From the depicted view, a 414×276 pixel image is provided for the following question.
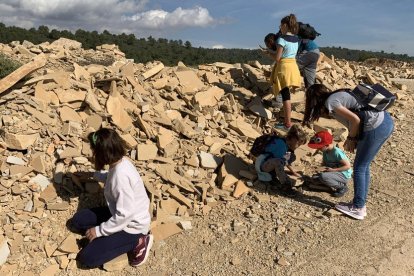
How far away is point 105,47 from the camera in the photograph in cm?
1283

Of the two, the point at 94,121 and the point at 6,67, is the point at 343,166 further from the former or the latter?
the point at 6,67

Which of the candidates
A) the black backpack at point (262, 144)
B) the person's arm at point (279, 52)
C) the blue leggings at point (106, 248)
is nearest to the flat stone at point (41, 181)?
the blue leggings at point (106, 248)

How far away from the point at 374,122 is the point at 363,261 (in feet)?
4.73

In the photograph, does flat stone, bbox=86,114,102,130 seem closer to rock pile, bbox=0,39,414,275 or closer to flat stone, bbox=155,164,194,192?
rock pile, bbox=0,39,414,275

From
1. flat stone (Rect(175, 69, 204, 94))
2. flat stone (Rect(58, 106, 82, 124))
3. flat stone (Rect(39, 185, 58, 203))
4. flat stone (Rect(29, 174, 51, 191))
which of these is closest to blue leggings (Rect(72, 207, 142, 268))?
flat stone (Rect(39, 185, 58, 203))

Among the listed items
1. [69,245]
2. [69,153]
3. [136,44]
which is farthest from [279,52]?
[136,44]

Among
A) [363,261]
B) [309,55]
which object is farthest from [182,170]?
[309,55]

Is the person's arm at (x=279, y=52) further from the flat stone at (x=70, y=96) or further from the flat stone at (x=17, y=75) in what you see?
the flat stone at (x=17, y=75)

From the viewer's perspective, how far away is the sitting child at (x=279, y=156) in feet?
17.2

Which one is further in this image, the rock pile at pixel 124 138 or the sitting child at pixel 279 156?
the sitting child at pixel 279 156

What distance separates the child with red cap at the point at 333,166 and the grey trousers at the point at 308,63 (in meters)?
2.77

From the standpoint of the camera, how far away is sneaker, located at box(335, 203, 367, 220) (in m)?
→ 4.75

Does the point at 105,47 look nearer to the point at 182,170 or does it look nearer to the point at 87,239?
the point at 182,170

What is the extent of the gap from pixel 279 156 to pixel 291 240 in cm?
122
